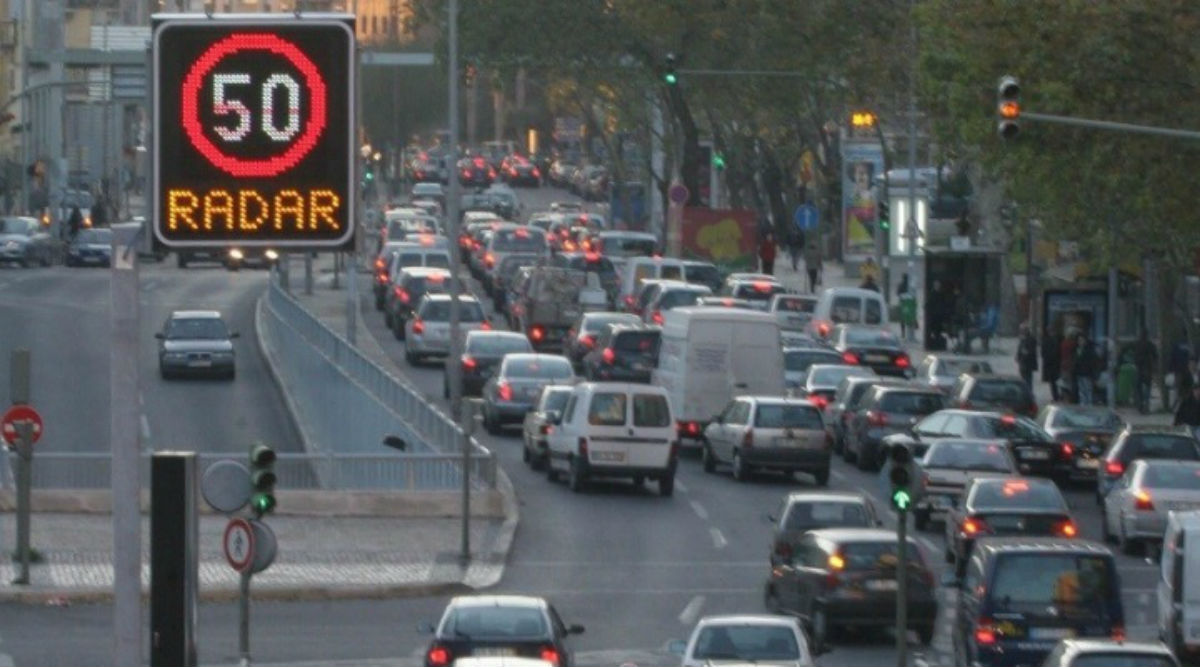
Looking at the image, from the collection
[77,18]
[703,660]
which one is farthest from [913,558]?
[77,18]

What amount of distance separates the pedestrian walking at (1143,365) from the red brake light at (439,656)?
3083 centimetres

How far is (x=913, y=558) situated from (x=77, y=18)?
10862cm

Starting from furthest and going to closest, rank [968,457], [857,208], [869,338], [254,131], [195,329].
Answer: [857,208] < [195,329] < [869,338] < [968,457] < [254,131]

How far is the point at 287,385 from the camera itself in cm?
5291

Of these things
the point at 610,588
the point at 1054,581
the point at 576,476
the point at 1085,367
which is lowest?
the point at 610,588

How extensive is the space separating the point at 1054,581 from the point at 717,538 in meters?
11.9

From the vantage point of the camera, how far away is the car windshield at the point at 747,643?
22.5m

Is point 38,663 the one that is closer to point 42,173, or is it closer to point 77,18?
point 42,173

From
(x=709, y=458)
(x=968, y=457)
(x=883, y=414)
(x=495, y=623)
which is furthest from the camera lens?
(x=709, y=458)

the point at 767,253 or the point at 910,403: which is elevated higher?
the point at 767,253

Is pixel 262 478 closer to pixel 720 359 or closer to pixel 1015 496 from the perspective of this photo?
pixel 1015 496

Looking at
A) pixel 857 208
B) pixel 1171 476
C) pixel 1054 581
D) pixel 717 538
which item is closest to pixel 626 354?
pixel 717 538

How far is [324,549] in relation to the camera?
35.0 m

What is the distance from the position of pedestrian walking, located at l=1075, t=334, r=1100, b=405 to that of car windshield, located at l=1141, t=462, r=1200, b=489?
1557cm
